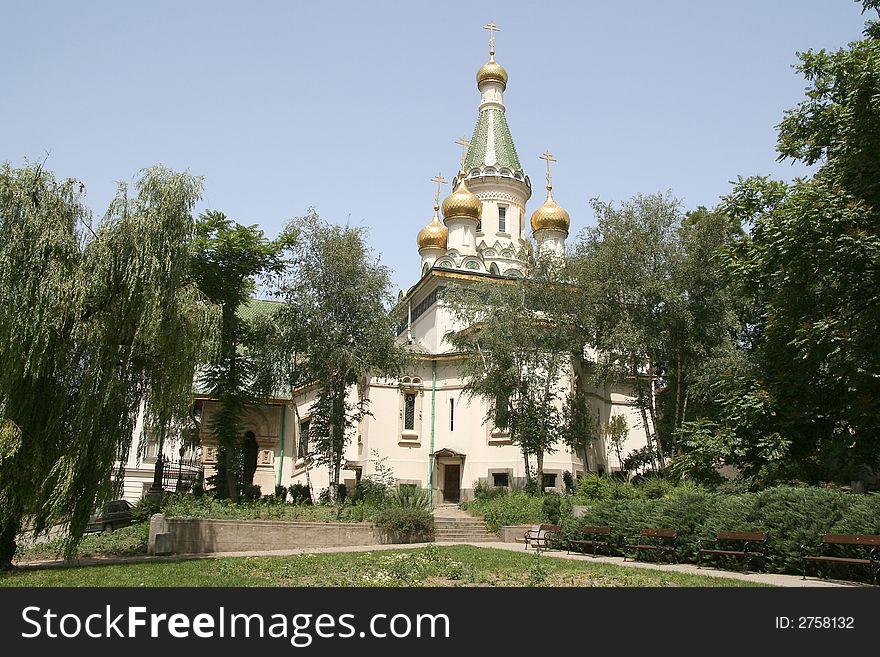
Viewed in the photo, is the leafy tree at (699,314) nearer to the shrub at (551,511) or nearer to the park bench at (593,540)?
the shrub at (551,511)

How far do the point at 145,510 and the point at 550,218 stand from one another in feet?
89.3

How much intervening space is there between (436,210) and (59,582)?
108 ft

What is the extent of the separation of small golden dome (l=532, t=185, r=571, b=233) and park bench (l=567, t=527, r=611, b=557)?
2533 cm

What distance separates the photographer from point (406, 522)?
880 inches

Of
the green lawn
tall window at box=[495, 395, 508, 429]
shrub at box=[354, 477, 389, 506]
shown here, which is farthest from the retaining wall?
→ tall window at box=[495, 395, 508, 429]

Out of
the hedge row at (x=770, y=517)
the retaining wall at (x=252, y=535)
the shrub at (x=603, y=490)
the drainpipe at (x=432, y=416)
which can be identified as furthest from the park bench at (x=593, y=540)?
the drainpipe at (x=432, y=416)

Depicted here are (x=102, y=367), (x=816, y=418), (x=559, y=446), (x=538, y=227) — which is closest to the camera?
(x=102, y=367)

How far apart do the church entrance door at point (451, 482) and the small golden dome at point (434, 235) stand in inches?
523

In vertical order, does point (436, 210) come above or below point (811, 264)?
above

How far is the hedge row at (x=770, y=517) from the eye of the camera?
1273cm

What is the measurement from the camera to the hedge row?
12.7 meters
